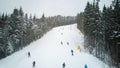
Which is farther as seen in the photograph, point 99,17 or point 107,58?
point 107,58

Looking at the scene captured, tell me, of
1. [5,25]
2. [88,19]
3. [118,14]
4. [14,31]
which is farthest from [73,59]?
[5,25]

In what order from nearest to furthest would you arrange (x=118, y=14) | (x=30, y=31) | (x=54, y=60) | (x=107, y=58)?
1. (x=118, y=14)
2. (x=54, y=60)
3. (x=107, y=58)
4. (x=30, y=31)

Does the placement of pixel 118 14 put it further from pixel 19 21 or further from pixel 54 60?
pixel 19 21

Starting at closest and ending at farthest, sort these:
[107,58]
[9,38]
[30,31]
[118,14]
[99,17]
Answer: [118,14] → [99,17] → [107,58] → [9,38] → [30,31]

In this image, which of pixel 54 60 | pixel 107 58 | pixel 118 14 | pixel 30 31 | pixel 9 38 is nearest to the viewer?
pixel 118 14

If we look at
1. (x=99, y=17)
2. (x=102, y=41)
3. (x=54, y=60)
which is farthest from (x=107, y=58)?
(x=54, y=60)

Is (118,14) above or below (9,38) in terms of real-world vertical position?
above

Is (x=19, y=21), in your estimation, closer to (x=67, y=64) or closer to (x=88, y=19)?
(x=88, y=19)

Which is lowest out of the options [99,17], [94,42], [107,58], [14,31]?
[107,58]

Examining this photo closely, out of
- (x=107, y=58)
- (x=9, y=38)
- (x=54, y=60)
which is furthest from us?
(x=9, y=38)
